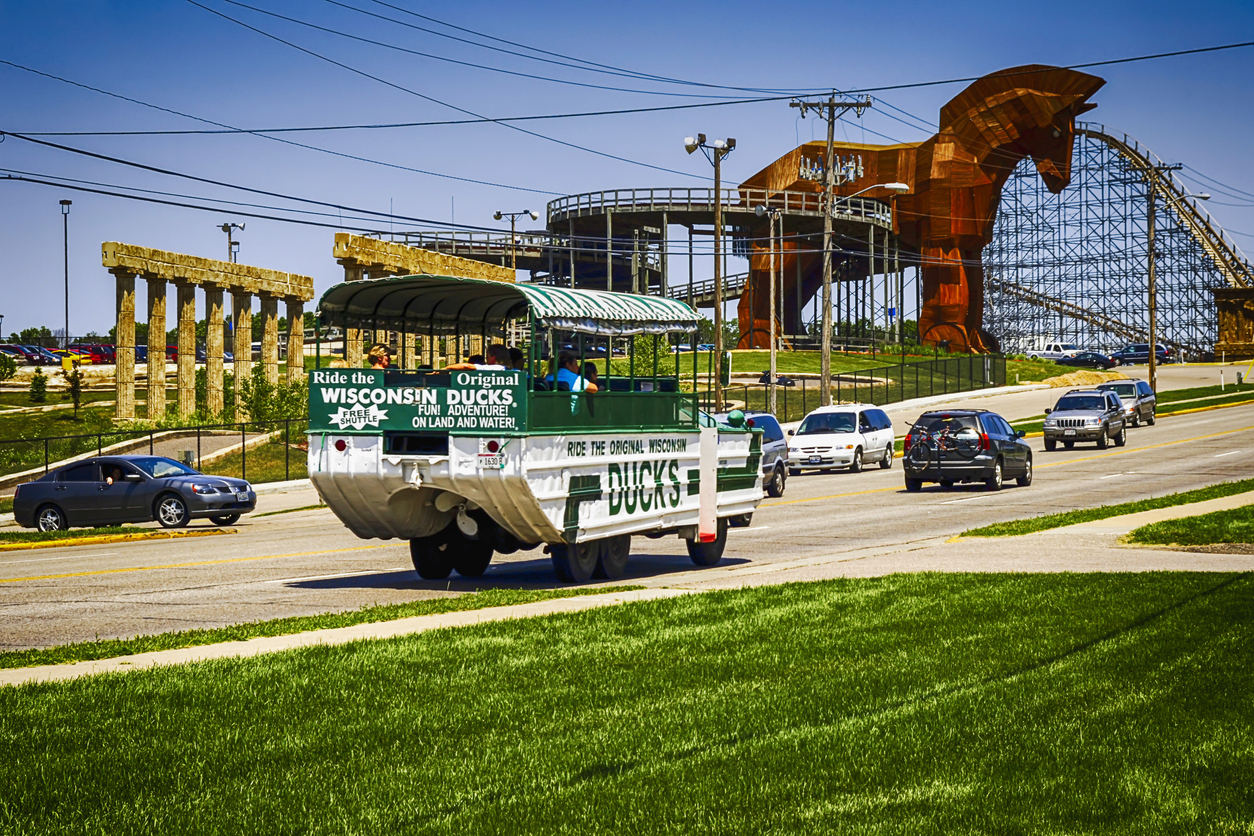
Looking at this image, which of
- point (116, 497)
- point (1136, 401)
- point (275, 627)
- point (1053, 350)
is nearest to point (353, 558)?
point (275, 627)

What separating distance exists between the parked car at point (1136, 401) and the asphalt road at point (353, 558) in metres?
17.1

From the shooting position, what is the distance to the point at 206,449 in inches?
1591

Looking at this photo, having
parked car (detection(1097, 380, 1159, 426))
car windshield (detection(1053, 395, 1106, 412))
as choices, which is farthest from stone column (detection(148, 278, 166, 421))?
parked car (detection(1097, 380, 1159, 426))

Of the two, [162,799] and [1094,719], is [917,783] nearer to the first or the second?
[1094,719]

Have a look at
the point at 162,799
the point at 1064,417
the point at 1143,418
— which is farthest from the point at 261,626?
the point at 1143,418

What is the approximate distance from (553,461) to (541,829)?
8539mm

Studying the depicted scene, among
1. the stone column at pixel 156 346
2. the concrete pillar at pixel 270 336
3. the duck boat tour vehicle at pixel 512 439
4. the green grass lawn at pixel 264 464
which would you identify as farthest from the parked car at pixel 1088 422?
the stone column at pixel 156 346

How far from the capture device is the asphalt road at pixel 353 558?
13422 mm

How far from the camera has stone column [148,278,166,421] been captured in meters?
46.6

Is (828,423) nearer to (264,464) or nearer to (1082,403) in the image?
(1082,403)

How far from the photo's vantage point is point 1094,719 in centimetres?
758

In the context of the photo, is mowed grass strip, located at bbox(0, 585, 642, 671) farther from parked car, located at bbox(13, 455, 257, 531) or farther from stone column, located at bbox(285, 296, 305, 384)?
stone column, located at bbox(285, 296, 305, 384)

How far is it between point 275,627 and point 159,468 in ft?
59.2

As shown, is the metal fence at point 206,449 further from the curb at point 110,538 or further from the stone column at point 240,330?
the curb at point 110,538
